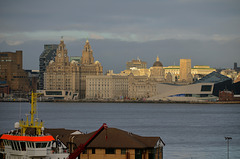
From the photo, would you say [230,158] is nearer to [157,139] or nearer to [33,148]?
[157,139]

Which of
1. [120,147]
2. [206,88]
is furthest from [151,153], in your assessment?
[206,88]

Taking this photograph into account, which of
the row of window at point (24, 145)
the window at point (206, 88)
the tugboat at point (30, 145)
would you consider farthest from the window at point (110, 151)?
the window at point (206, 88)

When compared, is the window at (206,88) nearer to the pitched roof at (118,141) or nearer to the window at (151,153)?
the pitched roof at (118,141)

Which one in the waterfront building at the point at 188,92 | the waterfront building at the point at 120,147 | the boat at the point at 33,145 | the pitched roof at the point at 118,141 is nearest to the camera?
the boat at the point at 33,145

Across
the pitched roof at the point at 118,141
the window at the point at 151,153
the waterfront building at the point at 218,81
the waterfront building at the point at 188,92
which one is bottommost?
the window at the point at 151,153

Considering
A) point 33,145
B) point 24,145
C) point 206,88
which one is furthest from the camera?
point 206,88

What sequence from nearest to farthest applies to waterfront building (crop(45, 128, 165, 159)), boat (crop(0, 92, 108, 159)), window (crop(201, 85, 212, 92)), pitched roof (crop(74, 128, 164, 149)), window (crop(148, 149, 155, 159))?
boat (crop(0, 92, 108, 159)) → waterfront building (crop(45, 128, 165, 159)) → pitched roof (crop(74, 128, 164, 149)) → window (crop(148, 149, 155, 159)) → window (crop(201, 85, 212, 92))

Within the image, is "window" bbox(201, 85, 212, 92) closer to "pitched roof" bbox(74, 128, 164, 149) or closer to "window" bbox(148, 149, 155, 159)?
"pitched roof" bbox(74, 128, 164, 149)

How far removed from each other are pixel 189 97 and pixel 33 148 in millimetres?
170138

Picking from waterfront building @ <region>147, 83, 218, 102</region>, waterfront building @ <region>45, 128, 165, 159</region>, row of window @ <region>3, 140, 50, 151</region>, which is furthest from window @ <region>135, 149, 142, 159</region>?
waterfront building @ <region>147, 83, 218, 102</region>

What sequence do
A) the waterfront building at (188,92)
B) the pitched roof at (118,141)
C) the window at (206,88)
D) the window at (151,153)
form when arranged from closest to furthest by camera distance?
the pitched roof at (118,141) → the window at (151,153) → the window at (206,88) → the waterfront building at (188,92)

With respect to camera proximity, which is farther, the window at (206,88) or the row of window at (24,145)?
the window at (206,88)

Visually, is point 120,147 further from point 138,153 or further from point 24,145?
point 24,145

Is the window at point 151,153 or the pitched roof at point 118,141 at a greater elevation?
the pitched roof at point 118,141
